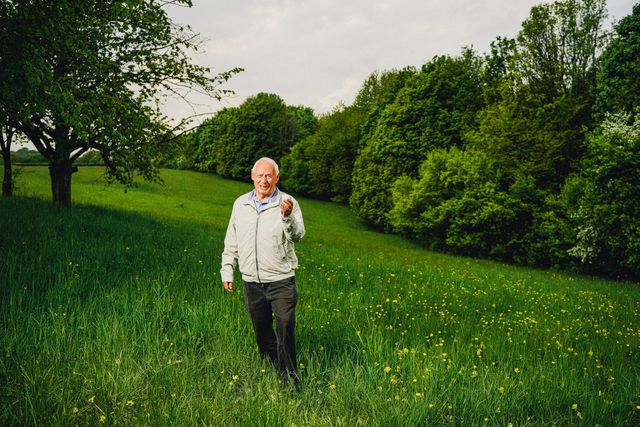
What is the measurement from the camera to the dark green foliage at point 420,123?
3212cm

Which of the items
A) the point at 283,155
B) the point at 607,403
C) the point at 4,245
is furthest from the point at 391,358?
the point at 283,155

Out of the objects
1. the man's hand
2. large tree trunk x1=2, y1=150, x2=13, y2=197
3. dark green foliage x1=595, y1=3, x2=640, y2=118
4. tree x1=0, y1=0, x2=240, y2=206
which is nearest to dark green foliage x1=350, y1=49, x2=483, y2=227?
dark green foliage x1=595, y1=3, x2=640, y2=118

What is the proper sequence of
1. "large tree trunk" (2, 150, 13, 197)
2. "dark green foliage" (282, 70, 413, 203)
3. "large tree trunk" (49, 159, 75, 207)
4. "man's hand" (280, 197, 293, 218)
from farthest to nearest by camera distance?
"dark green foliage" (282, 70, 413, 203) → "large tree trunk" (2, 150, 13, 197) → "large tree trunk" (49, 159, 75, 207) → "man's hand" (280, 197, 293, 218)

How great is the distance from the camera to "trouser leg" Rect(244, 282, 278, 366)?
4.03 metres

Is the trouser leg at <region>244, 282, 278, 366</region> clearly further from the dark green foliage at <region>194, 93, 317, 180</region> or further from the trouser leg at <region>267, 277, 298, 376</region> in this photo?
the dark green foliage at <region>194, 93, 317, 180</region>

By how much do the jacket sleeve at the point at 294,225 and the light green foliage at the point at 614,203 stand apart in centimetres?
1799

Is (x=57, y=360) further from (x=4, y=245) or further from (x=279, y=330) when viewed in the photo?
(x=4, y=245)

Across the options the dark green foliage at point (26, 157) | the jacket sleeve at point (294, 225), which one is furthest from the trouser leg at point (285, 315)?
the dark green foliage at point (26, 157)

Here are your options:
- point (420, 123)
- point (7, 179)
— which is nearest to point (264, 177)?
point (7, 179)

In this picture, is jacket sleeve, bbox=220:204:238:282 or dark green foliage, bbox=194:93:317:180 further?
dark green foliage, bbox=194:93:317:180

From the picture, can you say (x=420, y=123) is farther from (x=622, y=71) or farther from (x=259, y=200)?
(x=259, y=200)

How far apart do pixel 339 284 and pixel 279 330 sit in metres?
4.87

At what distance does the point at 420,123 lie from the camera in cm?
3306

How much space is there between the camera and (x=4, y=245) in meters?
7.29
